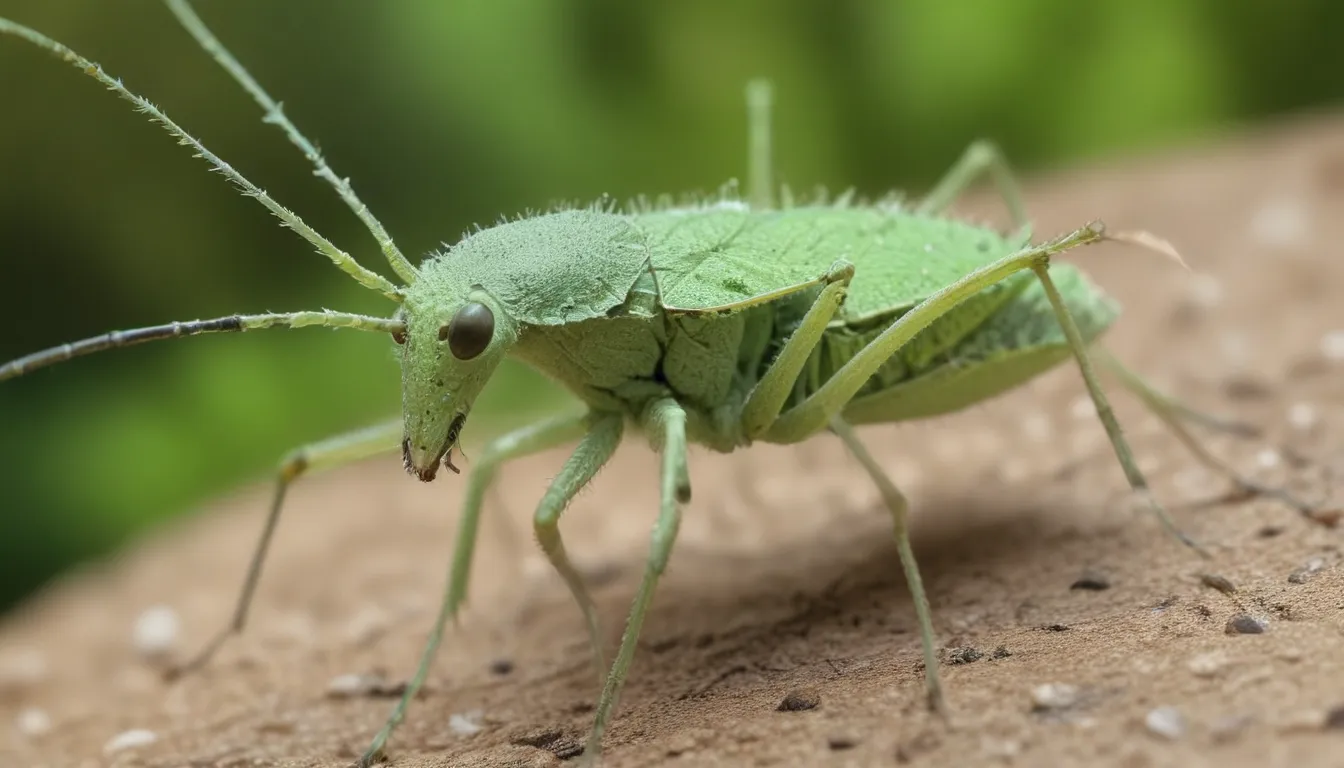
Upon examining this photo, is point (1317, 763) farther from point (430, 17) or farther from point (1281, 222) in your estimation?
point (430, 17)

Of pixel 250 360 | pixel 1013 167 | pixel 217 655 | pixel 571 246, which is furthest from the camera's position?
pixel 1013 167

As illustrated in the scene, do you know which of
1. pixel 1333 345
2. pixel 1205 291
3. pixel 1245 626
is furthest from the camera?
pixel 1205 291

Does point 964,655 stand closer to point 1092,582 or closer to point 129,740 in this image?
point 1092,582

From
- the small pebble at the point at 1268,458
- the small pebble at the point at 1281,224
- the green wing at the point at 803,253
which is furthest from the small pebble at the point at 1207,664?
the small pebble at the point at 1281,224

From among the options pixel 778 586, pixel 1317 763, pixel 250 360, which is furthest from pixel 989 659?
pixel 250 360

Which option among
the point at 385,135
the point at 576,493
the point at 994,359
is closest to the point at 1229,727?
the point at 994,359

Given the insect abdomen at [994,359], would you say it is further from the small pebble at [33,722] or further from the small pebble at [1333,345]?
the small pebble at [33,722]

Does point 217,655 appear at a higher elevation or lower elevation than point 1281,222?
lower
